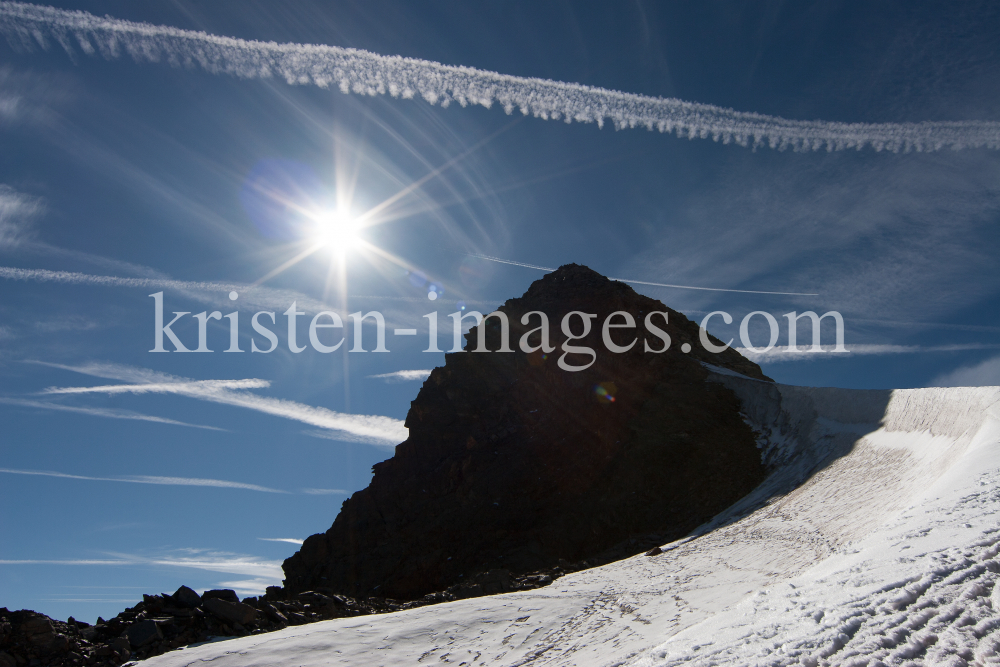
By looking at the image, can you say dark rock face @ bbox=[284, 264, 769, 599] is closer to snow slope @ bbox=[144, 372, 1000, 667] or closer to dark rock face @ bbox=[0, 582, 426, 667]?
snow slope @ bbox=[144, 372, 1000, 667]

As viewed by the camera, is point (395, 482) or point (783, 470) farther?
point (395, 482)

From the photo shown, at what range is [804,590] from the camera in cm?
739

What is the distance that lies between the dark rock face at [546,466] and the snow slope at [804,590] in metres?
4.60

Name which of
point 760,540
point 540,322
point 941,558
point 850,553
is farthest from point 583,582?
point 540,322

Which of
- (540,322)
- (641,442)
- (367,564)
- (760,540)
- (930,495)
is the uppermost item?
(540,322)

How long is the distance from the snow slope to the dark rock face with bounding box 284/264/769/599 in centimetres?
460

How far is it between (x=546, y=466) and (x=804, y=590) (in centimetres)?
2473

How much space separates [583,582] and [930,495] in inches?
350

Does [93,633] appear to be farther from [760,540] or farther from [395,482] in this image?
[395,482]

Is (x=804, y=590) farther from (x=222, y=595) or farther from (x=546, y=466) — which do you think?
(x=546, y=466)

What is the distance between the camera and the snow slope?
5664 millimetres

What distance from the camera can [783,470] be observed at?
24.7m

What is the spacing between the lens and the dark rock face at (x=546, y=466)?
2620cm

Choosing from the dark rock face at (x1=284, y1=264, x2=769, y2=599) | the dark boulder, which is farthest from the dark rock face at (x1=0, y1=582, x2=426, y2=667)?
the dark rock face at (x1=284, y1=264, x2=769, y2=599)
